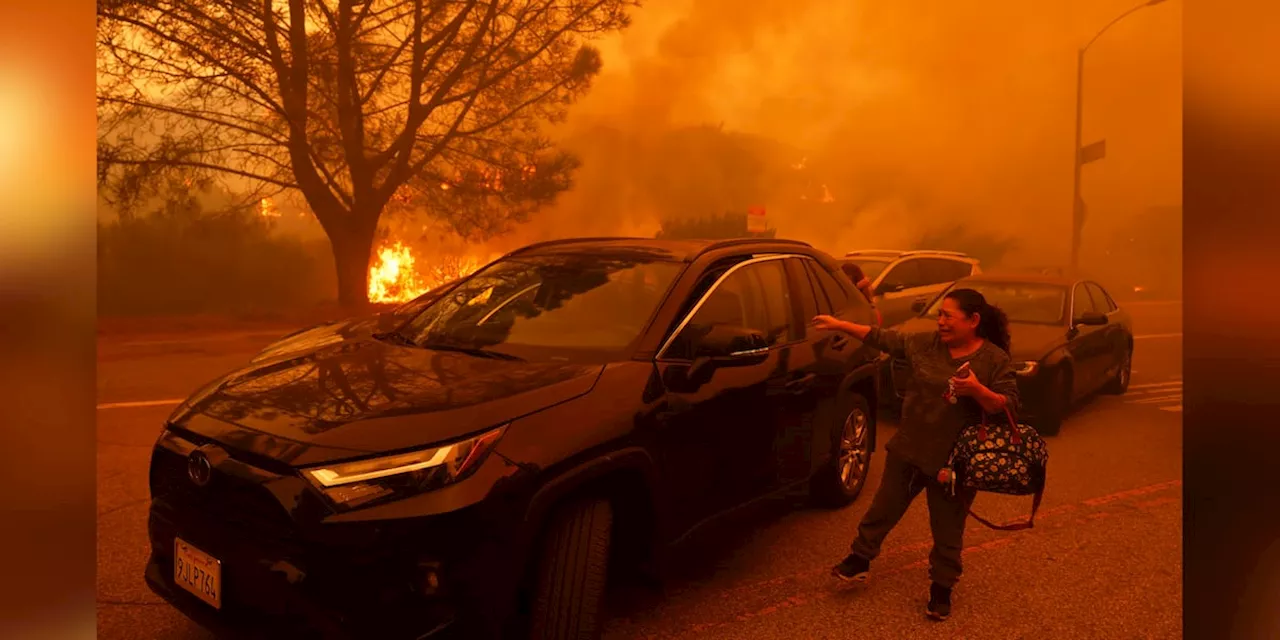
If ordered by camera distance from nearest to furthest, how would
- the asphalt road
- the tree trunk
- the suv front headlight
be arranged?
1. the suv front headlight
2. the asphalt road
3. the tree trunk

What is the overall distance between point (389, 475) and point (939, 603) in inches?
92.9

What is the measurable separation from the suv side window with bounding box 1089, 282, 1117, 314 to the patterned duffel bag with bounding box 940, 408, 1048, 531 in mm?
5897

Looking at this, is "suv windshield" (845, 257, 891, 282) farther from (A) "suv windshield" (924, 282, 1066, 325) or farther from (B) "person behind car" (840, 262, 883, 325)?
(B) "person behind car" (840, 262, 883, 325)

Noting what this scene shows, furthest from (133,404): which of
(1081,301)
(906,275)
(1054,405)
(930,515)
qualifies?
(906,275)

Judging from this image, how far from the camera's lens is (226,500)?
254cm

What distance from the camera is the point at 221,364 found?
10.8 metres

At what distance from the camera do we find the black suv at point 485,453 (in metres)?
2.37

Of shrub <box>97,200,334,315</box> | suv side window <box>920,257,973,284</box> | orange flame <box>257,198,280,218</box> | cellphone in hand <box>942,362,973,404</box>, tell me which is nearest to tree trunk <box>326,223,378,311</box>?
orange flame <box>257,198,280,218</box>

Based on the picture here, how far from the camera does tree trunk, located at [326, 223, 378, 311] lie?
1723 centimetres

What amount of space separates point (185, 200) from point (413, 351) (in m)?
15.1

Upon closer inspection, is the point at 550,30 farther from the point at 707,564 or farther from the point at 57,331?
the point at 57,331

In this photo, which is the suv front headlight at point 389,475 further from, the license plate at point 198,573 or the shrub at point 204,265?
the shrub at point 204,265

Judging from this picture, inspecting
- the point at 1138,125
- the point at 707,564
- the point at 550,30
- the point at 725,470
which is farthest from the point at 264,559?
the point at 1138,125

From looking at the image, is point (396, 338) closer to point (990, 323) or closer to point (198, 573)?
point (198, 573)
